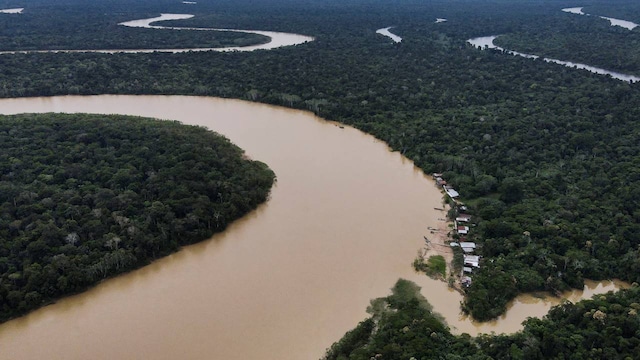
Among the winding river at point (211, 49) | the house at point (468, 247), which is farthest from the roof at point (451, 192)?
the winding river at point (211, 49)

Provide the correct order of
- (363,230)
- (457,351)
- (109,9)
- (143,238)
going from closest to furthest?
(457,351) → (143,238) → (363,230) → (109,9)

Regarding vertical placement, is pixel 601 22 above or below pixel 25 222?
above

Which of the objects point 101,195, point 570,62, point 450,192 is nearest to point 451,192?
point 450,192

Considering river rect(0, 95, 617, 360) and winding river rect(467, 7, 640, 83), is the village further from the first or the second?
winding river rect(467, 7, 640, 83)

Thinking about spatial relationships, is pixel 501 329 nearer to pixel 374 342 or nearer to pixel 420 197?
pixel 374 342

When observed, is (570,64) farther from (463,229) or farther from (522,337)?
(522,337)

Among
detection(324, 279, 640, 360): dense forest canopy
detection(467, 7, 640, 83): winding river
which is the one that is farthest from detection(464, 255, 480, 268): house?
detection(467, 7, 640, 83): winding river

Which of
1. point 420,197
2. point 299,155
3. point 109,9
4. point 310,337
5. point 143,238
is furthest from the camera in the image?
point 109,9

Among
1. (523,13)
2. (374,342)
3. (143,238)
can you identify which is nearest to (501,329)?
(374,342)
